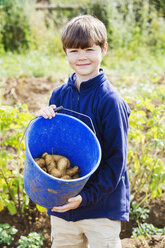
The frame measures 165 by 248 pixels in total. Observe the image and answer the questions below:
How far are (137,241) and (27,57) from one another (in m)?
4.76

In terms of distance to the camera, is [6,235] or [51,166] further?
[6,235]

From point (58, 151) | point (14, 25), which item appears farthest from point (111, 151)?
point (14, 25)

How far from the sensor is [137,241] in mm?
2379

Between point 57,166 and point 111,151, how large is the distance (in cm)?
29

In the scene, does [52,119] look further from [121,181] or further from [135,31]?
[135,31]

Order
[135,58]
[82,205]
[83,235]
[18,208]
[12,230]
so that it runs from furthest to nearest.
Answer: [135,58] → [18,208] → [12,230] → [83,235] → [82,205]

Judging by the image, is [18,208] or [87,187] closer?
[87,187]

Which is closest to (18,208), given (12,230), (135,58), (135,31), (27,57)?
(12,230)

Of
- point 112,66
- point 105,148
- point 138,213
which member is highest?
point 105,148

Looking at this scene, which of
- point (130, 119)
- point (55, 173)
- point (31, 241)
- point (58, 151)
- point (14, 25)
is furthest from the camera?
point (14, 25)

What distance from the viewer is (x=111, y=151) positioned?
165cm

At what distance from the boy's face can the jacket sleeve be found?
8.0 inches

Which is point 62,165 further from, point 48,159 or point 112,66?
point 112,66

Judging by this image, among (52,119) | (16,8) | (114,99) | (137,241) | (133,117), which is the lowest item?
(137,241)
